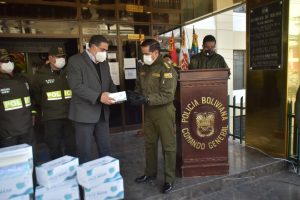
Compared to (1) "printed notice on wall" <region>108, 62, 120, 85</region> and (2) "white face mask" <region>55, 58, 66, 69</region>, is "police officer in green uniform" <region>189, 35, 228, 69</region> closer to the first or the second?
(1) "printed notice on wall" <region>108, 62, 120, 85</region>

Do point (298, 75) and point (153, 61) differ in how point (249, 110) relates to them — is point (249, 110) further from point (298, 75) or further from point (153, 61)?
point (153, 61)

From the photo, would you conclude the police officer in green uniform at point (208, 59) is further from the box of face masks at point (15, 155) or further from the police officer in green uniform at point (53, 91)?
the box of face masks at point (15, 155)

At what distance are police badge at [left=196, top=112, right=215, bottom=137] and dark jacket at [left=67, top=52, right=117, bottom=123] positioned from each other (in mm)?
1338

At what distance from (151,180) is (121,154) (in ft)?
4.14

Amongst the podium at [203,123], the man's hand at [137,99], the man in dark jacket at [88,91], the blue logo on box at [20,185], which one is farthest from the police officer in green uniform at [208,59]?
the blue logo on box at [20,185]

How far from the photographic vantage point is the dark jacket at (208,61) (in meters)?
4.53

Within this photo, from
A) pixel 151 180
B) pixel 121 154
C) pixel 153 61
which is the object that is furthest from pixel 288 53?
pixel 121 154

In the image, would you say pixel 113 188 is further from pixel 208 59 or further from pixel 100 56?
pixel 208 59

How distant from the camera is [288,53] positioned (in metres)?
3.96

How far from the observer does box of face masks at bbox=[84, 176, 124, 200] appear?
270 cm

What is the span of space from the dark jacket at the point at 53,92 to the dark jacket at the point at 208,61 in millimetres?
2197

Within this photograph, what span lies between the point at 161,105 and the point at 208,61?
174cm

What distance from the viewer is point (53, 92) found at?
367 centimetres

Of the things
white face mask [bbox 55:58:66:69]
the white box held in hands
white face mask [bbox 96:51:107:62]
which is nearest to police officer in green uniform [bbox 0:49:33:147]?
white face mask [bbox 55:58:66:69]
